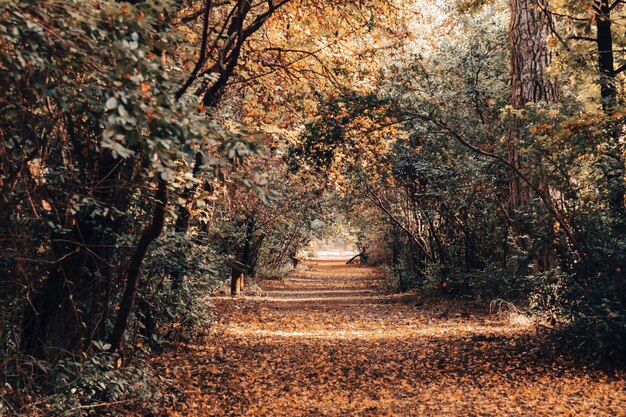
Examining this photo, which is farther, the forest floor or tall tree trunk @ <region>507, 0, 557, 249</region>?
tall tree trunk @ <region>507, 0, 557, 249</region>

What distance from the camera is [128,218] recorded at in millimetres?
7262

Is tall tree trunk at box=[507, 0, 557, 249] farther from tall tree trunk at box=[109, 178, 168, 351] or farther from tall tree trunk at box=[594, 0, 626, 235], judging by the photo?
tall tree trunk at box=[109, 178, 168, 351]

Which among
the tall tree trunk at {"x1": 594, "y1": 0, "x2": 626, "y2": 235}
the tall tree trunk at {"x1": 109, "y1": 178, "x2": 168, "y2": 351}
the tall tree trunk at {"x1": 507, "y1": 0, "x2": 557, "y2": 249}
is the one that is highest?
the tall tree trunk at {"x1": 507, "y1": 0, "x2": 557, "y2": 249}

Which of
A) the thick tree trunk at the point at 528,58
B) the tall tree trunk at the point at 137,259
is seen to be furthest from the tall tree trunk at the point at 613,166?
the tall tree trunk at the point at 137,259

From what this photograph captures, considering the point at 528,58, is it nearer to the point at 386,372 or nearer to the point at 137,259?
the point at 386,372

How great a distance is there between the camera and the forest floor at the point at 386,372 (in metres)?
7.18

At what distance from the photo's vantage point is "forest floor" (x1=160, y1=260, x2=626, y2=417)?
7.18 metres

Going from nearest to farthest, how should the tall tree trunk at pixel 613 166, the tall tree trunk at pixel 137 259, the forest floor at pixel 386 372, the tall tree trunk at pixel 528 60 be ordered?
the tall tree trunk at pixel 137 259, the forest floor at pixel 386 372, the tall tree trunk at pixel 613 166, the tall tree trunk at pixel 528 60

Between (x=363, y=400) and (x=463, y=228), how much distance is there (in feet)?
34.2

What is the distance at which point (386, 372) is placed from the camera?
9.32 metres

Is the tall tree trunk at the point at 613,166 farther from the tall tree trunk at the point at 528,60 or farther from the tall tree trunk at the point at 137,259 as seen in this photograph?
the tall tree trunk at the point at 137,259

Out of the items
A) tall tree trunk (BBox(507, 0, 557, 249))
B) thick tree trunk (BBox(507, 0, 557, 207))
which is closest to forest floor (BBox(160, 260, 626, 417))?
tall tree trunk (BBox(507, 0, 557, 249))

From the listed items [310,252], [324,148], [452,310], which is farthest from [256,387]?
[310,252]

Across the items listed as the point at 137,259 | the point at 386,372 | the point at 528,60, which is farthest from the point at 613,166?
the point at 137,259
